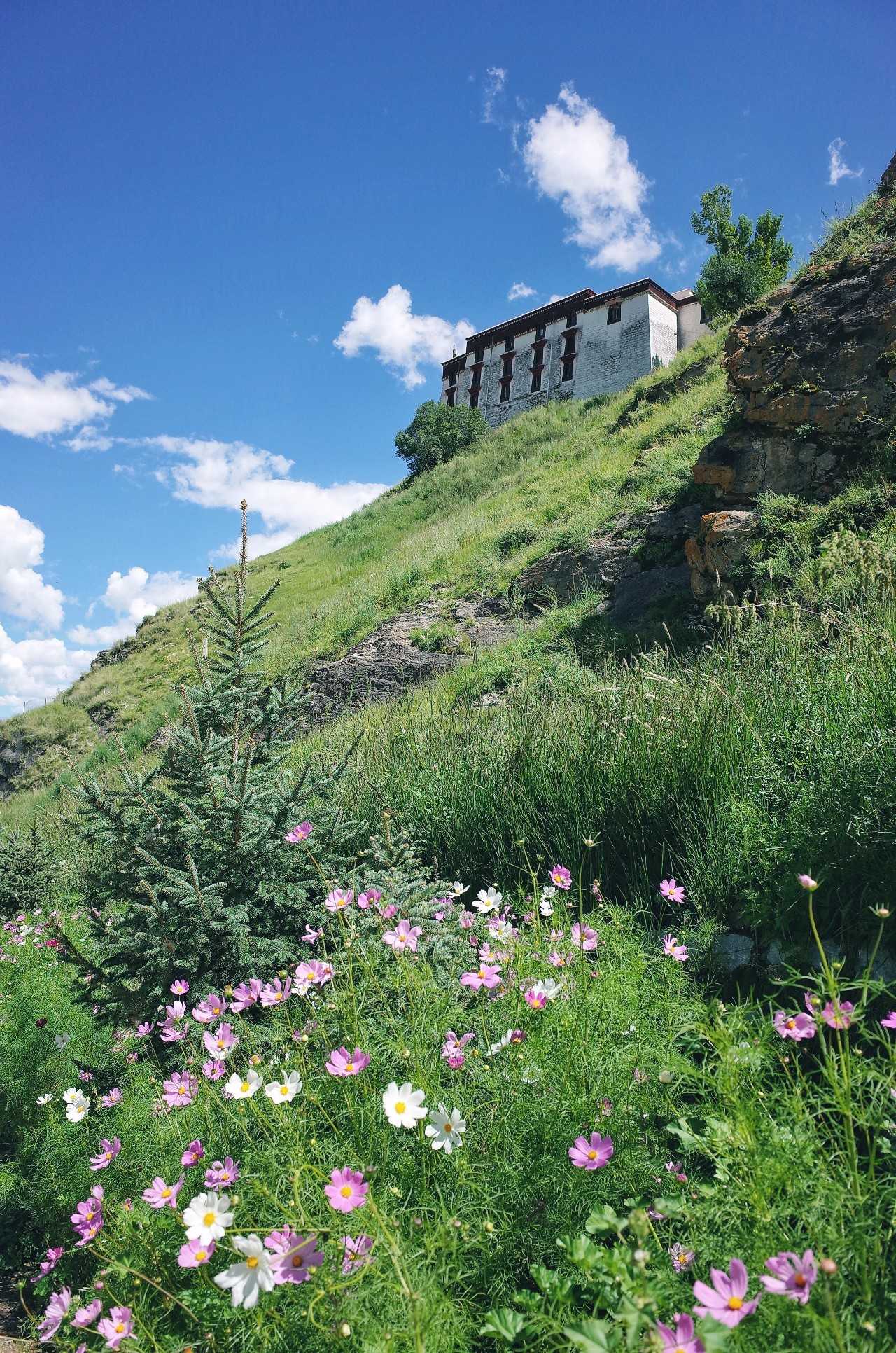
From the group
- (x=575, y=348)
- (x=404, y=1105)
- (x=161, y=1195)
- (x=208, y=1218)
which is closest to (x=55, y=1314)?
(x=161, y=1195)

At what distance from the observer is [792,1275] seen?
3.87ft

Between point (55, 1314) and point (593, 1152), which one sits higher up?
point (593, 1152)

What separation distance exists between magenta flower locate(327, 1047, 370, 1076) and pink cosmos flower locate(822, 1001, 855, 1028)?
3.72ft

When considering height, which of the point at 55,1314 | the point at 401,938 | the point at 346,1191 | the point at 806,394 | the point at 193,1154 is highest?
the point at 806,394

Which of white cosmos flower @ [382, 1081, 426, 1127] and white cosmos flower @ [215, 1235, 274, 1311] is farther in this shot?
white cosmos flower @ [382, 1081, 426, 1127]

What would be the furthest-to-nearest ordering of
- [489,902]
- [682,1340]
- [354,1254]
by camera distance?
[489,902] < [354,1254] < [682,1340]

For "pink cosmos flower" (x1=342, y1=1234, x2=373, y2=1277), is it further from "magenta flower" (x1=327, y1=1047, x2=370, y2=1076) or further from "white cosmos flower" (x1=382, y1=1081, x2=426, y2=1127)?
"magenta flower" (x1=327, y1=1047, x2=370, y2=1076)

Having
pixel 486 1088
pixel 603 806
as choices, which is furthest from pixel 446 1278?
pixel 603 806

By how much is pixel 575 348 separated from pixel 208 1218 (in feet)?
144

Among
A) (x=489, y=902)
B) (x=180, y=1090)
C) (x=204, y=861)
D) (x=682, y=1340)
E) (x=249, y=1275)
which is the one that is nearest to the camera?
(x=682, y=1340)

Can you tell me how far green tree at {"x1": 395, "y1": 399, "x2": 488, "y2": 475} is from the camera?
1533 inches

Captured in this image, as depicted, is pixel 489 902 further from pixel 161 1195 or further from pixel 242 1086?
pixel 161 1195

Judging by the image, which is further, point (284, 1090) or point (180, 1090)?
point (180, 1090)

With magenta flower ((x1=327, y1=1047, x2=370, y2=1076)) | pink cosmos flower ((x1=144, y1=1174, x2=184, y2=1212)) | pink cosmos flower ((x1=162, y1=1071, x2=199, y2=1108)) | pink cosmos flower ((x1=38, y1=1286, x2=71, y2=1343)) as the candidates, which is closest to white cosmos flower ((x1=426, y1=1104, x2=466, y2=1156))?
magenta flower ((x1=327, y1=1047, x2=370, y2=1076))
